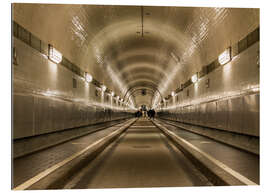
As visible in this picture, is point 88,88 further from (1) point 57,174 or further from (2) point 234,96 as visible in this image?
(1) point 57,174

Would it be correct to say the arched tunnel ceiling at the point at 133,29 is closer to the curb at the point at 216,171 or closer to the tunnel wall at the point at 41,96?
the tunnel wall at the point at 41,96

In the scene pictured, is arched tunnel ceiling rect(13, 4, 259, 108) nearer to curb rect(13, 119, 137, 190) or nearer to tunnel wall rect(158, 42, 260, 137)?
tunnel wall rect(158, 42, 260, 137)

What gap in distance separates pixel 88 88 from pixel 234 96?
10199 mm

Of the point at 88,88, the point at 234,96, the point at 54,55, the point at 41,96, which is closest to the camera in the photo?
the point at 41,96

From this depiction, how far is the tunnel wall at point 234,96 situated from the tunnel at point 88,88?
1.3 inches

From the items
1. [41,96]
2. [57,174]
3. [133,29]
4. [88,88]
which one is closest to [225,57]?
[41,96]

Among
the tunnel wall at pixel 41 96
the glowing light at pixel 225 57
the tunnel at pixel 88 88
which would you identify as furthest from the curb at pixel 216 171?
the tunnel wall at pixel 41 96

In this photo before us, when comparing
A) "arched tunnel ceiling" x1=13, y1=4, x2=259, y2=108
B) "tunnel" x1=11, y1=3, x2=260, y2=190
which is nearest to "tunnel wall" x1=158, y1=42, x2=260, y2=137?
"tunnel" x1=11, y1=3, x2=260, y2=190

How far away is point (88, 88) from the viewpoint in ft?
61.5

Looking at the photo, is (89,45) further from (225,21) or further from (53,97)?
(225,21)

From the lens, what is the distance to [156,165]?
28.1 feet

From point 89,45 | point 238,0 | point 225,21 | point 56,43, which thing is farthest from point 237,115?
point 89,45

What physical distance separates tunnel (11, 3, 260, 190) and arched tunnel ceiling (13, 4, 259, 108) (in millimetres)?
57

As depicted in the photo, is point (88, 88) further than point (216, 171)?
Yes
